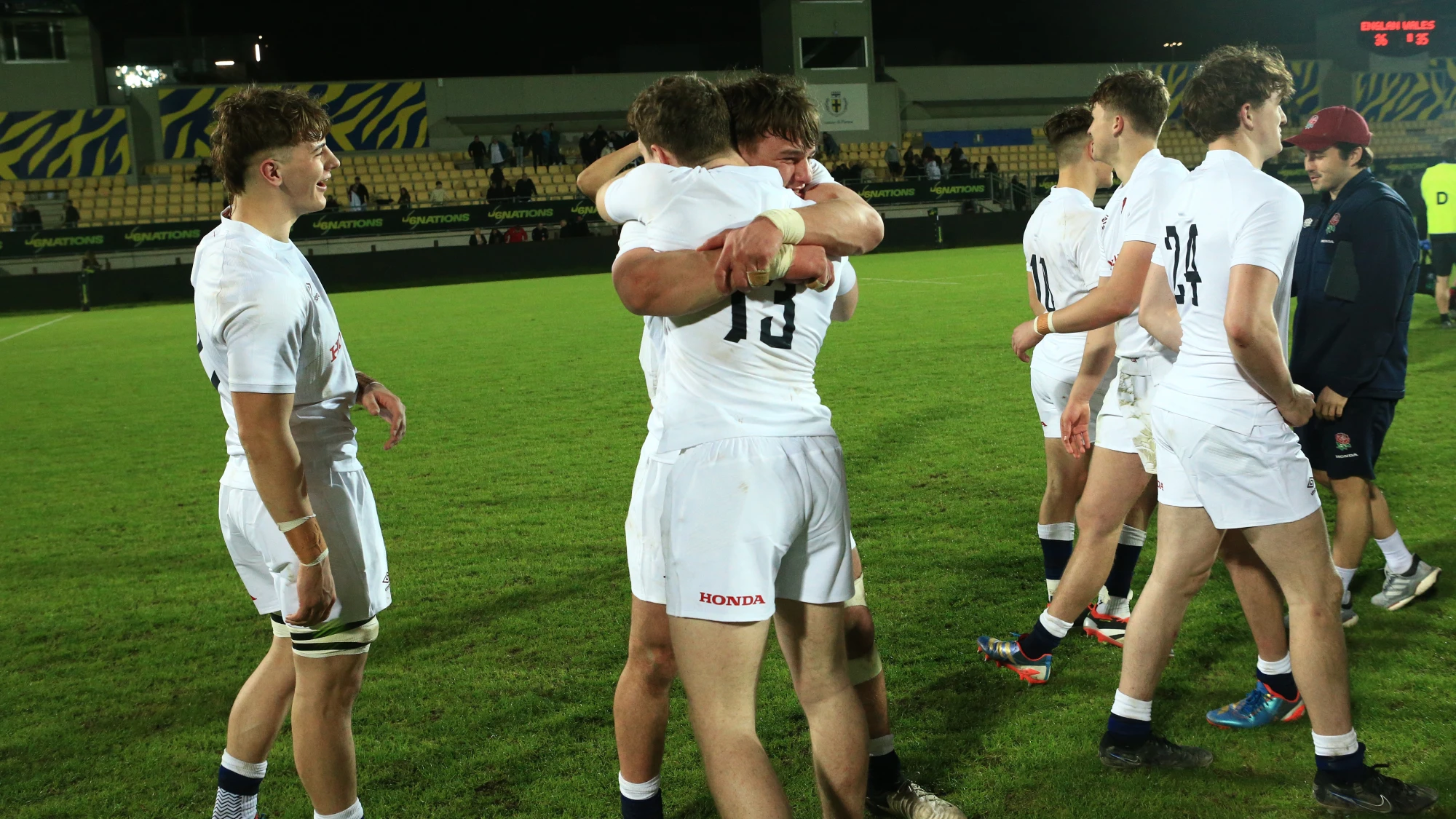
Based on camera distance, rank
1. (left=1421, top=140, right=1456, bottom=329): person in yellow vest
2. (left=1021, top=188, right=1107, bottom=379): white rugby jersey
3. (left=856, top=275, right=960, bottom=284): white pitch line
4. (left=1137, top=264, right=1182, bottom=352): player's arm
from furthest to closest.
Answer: (left=856, top=275, right=960, bottom=284): white pitch line
(left=1421, top=140, right=1456, bottom=329): person in yellow vest
(left=1021, top=188, right=1107, bottom=379): white rugby jersey
(left=1137, top=264, right=1182, bottom=352): player's arm

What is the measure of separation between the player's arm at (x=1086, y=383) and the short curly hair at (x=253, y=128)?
2.60 m

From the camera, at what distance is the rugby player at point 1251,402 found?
2.84m

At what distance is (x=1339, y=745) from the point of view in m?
2.96

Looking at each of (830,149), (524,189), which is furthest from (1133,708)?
(830,149)

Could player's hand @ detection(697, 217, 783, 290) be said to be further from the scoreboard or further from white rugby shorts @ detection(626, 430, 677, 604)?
the scoreboard

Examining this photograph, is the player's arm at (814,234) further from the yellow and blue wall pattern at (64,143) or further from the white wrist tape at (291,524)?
the yellow and blue wall pattern at (64,143)

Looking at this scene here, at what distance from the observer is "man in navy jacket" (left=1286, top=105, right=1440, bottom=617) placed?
13.1ft

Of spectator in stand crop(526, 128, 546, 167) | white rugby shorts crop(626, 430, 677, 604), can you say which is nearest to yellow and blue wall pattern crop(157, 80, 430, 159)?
spectator in stand crop(526, 128, 546, 167)

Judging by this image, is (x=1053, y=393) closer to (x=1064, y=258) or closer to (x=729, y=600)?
(x=1064, y=258)

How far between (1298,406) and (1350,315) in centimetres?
141

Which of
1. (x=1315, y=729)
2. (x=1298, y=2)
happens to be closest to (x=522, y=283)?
(x=1315, y=729)

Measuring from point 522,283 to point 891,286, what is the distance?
874cm

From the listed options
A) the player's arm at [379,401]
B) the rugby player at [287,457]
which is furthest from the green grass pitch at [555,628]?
the player's arm at [379,401]

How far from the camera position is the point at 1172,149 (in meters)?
38.4
